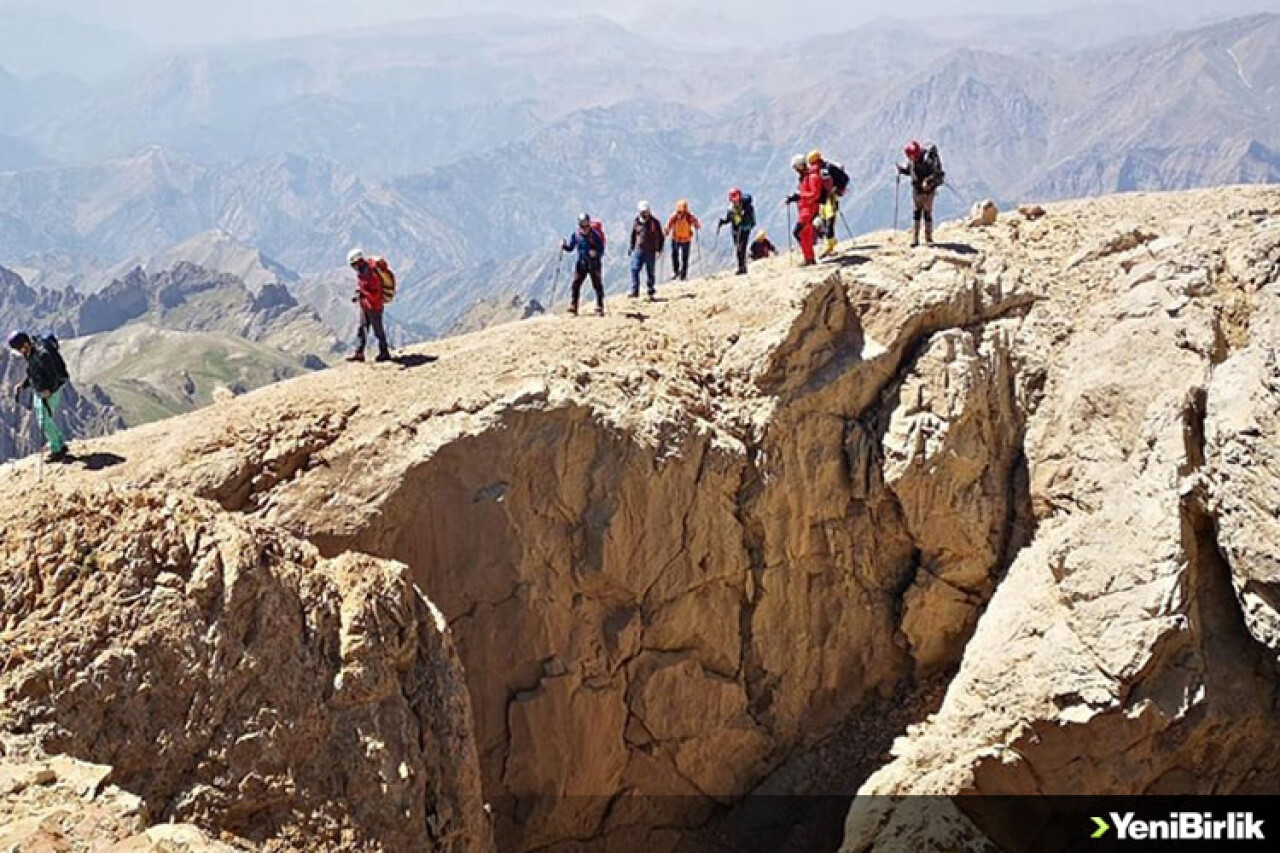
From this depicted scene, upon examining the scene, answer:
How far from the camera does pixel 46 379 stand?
24016 millimetres

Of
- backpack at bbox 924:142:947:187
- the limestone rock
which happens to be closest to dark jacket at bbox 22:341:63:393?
backpack at bbox 924:142:947:187

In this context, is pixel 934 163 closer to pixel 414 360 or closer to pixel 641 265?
pixel 641 265

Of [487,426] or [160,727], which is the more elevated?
[487,426]

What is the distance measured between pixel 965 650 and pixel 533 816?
11399mm

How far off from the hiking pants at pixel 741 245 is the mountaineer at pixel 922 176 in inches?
206

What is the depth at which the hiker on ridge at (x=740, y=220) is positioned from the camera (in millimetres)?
33406

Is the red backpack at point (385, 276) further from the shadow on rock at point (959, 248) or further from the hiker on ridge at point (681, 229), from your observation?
the shadow on rock at point (959, 248)

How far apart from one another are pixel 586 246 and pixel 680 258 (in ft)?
19.9

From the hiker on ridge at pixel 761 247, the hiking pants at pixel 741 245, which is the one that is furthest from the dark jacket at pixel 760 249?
the hiking pants at pixel 741 245

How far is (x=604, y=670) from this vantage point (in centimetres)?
2566

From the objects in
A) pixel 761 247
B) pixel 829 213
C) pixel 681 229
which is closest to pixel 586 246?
pixel 681 229

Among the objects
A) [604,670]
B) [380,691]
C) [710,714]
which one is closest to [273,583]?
[380,691]

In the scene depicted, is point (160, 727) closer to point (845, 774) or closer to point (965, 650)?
point (845, 774)

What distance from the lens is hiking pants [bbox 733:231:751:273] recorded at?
34.0 meters
